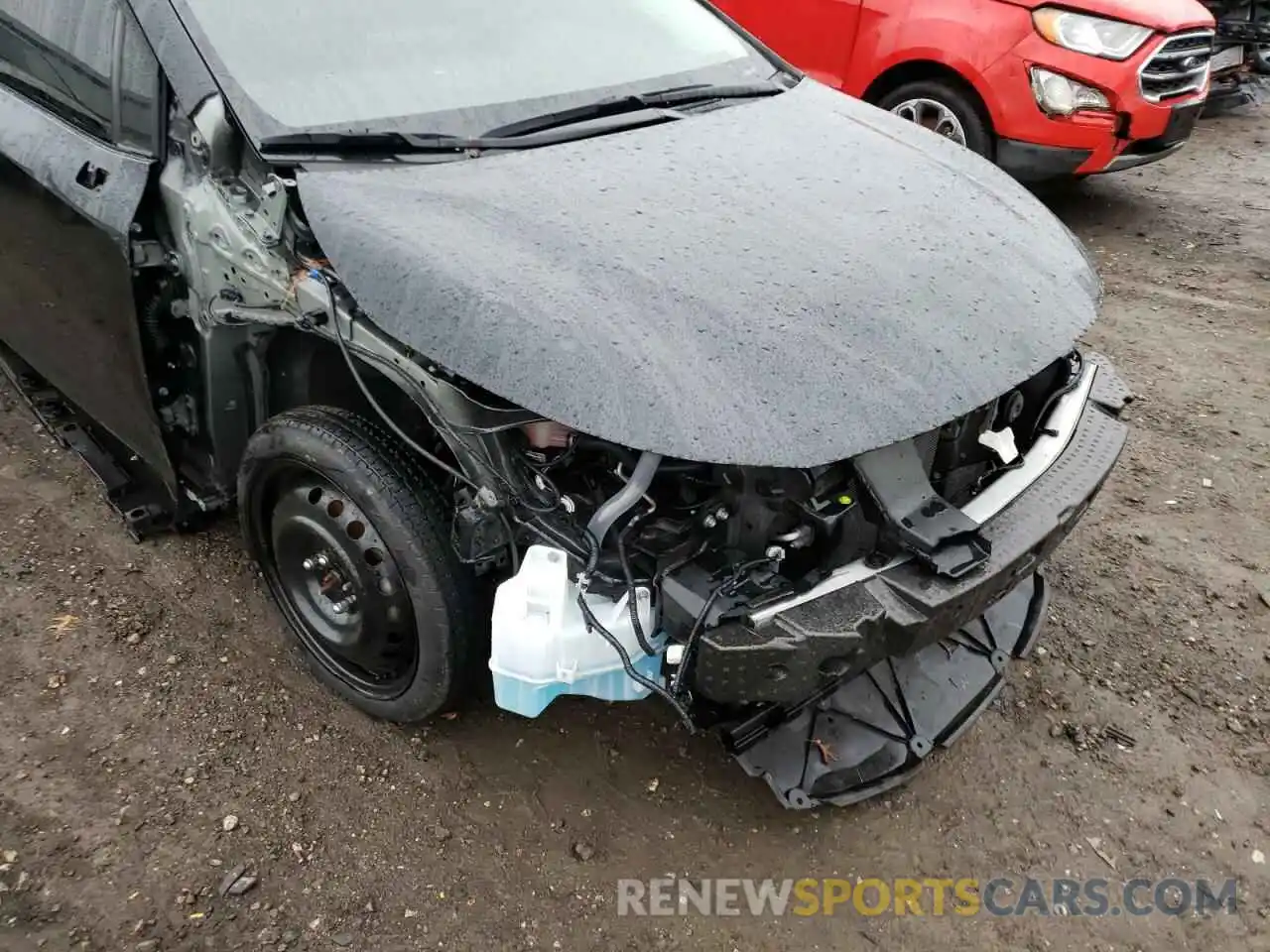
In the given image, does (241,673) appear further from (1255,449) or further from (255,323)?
(1255,449)

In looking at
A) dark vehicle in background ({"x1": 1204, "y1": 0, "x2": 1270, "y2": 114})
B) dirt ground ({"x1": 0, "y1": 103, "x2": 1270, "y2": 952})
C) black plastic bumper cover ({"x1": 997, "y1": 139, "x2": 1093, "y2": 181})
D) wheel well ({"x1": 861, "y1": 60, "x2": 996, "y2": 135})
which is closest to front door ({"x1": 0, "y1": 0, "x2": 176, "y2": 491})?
dirt ground ({"x1": 0, "y1": 103, "x2": 1270, "y2": 952})

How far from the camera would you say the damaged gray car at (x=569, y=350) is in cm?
180

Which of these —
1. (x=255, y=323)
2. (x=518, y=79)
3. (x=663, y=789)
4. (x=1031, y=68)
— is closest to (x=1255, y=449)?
(x=1031, y=68)

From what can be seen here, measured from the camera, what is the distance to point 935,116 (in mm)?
5219

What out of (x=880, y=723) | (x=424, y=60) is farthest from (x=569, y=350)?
(x=880, y=723)

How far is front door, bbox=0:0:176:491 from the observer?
89.5 inches

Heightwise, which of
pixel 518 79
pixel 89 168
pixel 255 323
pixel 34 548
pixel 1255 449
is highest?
pixel 518 79

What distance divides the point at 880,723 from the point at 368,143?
1860 millimetres

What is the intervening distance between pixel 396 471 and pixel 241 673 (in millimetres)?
947

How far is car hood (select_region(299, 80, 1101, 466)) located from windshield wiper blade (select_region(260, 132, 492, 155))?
0.07 metres

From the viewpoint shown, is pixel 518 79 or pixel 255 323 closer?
pixel 255 323

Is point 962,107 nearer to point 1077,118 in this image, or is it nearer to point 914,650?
point 1077,118

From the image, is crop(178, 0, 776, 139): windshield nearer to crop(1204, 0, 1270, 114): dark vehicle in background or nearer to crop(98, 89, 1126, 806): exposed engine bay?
crop(98, 89, 1126, 806): exposed engine bay

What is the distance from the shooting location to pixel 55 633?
271 cm
